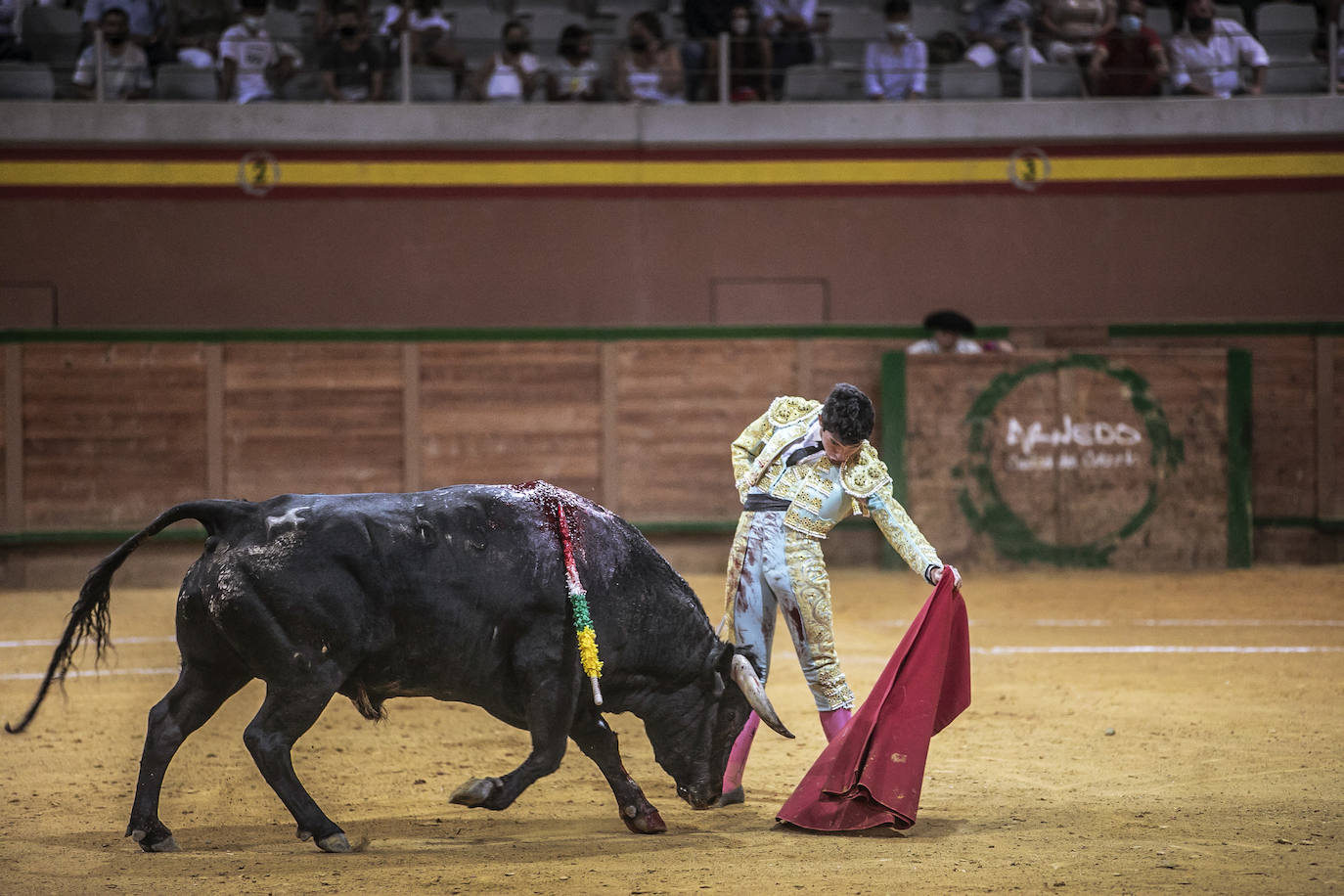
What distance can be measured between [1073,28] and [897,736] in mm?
10432

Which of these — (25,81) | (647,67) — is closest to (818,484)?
(647,67)

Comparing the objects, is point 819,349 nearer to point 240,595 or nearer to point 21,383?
point 21,383

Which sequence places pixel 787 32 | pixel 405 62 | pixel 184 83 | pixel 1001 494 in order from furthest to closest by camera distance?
pixel 787 32 → pixel 184 83 → pixel 405 62 → pixel 1001 494

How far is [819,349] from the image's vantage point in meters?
12.5

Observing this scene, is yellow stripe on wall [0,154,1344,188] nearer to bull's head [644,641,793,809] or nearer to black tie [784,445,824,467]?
black tie [784,445,824,467]

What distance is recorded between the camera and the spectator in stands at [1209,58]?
14.0 meters

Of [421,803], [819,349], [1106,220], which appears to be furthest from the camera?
[1106,220]

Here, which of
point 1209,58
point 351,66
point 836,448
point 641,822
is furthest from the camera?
point 1209,58

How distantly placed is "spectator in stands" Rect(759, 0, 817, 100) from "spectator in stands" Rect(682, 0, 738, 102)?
16.2 inches

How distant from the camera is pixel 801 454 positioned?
18.8 ft

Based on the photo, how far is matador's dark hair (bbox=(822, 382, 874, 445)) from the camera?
17.6 ft

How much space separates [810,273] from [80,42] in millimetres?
6942

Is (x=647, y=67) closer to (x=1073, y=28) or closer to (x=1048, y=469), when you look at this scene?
(x=1073, y=28)


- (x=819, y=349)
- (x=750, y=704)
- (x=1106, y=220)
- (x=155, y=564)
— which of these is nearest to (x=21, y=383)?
(x=155, y=564)
